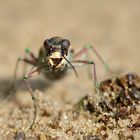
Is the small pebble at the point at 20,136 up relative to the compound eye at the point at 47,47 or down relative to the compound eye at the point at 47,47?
down

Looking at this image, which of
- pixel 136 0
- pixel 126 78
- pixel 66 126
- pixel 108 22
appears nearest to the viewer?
pixel 66 126

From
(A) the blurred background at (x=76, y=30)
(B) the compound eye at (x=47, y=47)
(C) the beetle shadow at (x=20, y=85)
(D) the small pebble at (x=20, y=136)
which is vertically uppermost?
(A) the blurred background at (x=76, y=30)

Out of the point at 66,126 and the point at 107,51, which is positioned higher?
the point at 107,51

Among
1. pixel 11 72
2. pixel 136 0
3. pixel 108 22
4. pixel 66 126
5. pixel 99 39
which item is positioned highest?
pixel 136 0

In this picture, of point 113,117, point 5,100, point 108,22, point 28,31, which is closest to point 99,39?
point 108,22

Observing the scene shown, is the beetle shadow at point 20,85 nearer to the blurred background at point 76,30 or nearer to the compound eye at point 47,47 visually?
the blurred background at point 76,30

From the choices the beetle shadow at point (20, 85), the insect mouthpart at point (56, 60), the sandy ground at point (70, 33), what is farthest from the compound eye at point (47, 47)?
the beetle shadow at point (20, 85)

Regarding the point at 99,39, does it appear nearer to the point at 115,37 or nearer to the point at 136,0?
the point at 115,37

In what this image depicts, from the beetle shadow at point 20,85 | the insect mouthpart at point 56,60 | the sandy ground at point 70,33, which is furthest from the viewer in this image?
the sandy ground at point 70,33
